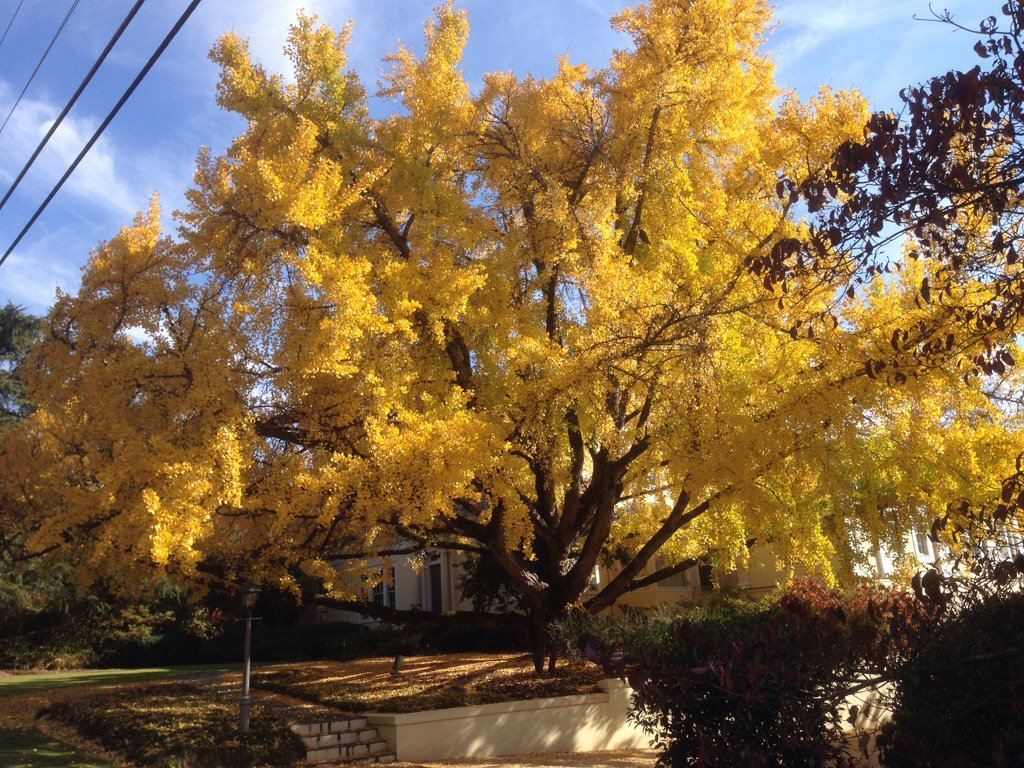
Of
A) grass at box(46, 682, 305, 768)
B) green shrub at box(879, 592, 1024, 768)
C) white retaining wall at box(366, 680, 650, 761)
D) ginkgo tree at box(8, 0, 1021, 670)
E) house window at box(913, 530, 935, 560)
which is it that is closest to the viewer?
green shrub at box(879, 592, 1024, 768)

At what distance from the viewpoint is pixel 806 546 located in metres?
11.8

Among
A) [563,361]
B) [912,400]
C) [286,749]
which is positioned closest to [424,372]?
[563,361]

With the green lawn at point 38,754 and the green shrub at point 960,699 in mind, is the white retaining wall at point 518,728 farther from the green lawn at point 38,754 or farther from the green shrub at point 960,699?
the green shrub at point 960,699

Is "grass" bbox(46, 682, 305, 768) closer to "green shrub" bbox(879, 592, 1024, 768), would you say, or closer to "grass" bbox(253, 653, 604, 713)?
"grass" bbox(253, 653, 604, 713)

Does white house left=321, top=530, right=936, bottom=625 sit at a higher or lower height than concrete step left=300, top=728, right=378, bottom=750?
higher

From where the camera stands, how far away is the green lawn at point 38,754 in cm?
1030

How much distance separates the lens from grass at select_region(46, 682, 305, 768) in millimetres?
10922

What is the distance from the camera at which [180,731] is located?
38.7ft

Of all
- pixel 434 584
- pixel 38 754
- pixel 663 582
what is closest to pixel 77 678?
pixel 38 754

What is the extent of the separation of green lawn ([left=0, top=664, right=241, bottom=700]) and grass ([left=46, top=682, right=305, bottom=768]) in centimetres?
439

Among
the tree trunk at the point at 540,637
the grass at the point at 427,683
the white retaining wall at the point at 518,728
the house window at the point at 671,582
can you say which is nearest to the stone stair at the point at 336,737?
the white retaining wall at the point at 518,728

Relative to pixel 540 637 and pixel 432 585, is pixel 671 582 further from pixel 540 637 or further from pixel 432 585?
pixel 540 637

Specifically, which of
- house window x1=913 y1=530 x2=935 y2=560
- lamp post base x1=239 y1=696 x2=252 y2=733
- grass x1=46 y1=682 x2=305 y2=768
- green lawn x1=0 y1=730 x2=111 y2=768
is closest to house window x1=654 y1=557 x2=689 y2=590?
house window x1=913 y1=530 x2=935 y2=560

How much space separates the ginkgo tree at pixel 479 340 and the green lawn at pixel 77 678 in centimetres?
723
